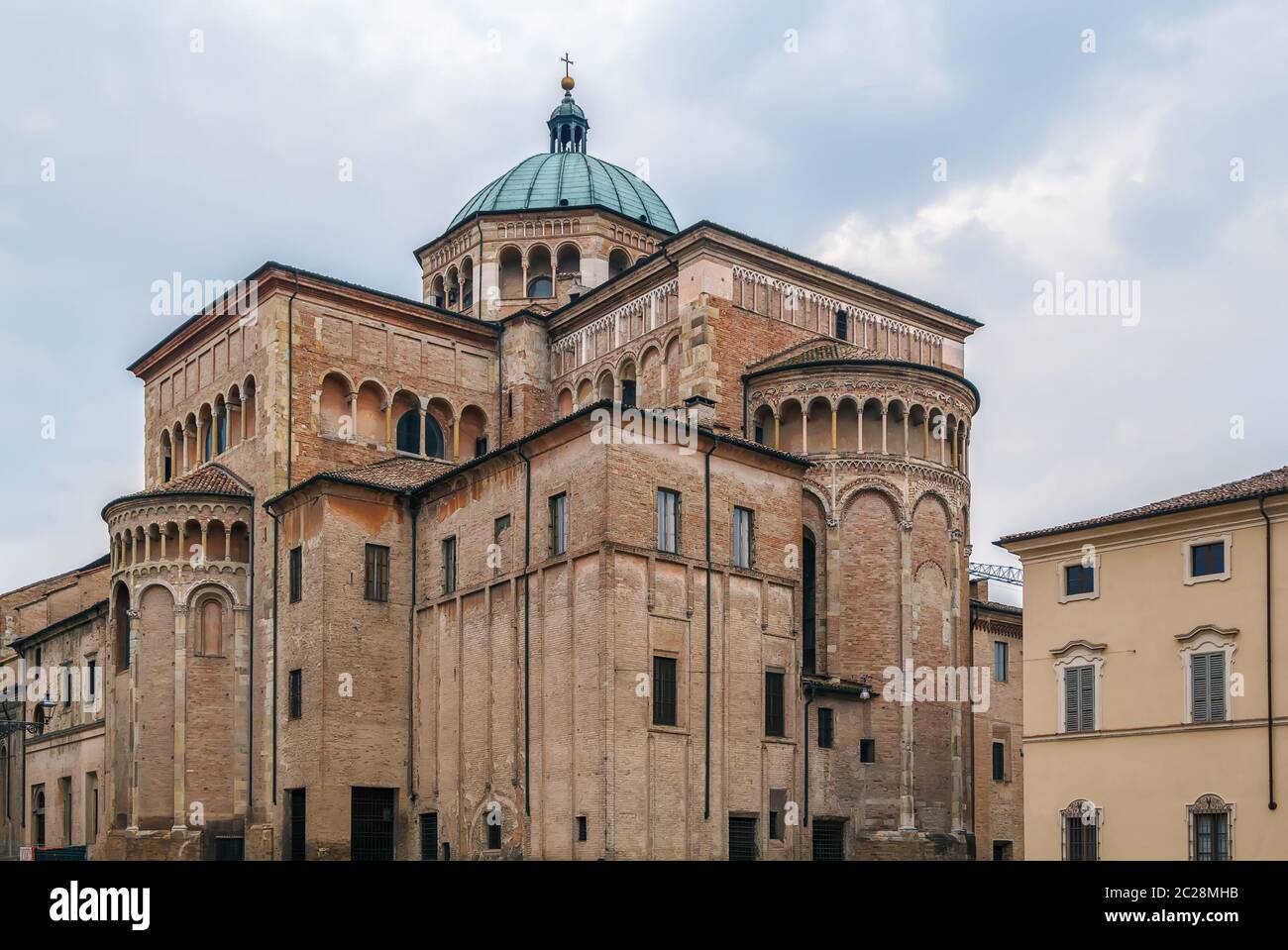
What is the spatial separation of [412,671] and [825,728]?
10.1 m

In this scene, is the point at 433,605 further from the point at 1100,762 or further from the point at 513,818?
the point at 1100,762

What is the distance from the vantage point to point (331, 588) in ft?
126

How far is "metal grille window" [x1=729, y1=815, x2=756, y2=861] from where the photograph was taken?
3419cm

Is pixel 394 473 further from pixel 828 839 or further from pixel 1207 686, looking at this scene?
pixel 1207 686

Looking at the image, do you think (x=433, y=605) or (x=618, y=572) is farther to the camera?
(x=433, y=605)

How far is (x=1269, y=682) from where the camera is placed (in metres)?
30.0

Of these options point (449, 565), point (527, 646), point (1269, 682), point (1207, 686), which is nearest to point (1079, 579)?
point (1207, 686)

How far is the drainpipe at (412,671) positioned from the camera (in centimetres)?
3834

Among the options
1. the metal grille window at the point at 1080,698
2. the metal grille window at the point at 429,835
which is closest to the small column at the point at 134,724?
the metal grille window at the point at 429,835

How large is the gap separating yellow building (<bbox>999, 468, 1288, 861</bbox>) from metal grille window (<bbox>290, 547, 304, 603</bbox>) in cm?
1710

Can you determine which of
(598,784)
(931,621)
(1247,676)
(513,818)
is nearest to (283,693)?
(513,818)
